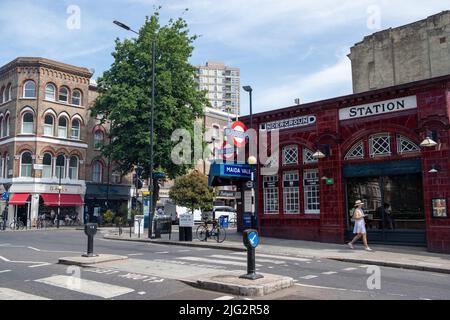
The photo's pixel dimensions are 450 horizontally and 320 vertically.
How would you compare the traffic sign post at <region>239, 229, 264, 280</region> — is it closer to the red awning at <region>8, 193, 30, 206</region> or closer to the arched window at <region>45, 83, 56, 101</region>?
the red awning at <region>8, 193, 30, 206</region>

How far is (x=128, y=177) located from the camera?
42.6 meters

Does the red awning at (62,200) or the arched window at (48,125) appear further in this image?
the arched window at (48,125)

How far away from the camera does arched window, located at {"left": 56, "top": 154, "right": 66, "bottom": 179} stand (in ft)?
122

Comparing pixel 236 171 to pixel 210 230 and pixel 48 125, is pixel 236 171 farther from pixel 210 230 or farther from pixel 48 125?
pixel 48 125

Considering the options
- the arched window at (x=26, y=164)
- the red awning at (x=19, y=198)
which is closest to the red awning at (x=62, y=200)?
the red awning at (x=19, y=198)

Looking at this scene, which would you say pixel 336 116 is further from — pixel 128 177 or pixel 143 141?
pixel 128 177

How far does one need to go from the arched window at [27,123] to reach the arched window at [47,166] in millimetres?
2421

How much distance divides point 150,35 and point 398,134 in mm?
20881

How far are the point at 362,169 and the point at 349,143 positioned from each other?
1215mm

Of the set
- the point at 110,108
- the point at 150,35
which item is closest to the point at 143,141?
the point at 110,108

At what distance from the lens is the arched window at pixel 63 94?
125 ft

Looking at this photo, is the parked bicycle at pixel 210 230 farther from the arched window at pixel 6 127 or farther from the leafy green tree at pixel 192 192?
the arched window at pixel 6 127

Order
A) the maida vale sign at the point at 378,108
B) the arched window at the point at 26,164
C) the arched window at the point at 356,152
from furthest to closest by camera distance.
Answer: the arched window at the point at 26,164 < the arched window at the point at 356,152 < the maida vale sign at the point at 378,108

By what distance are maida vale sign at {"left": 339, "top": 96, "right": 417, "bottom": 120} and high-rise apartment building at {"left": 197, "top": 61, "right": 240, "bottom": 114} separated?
370 ft
